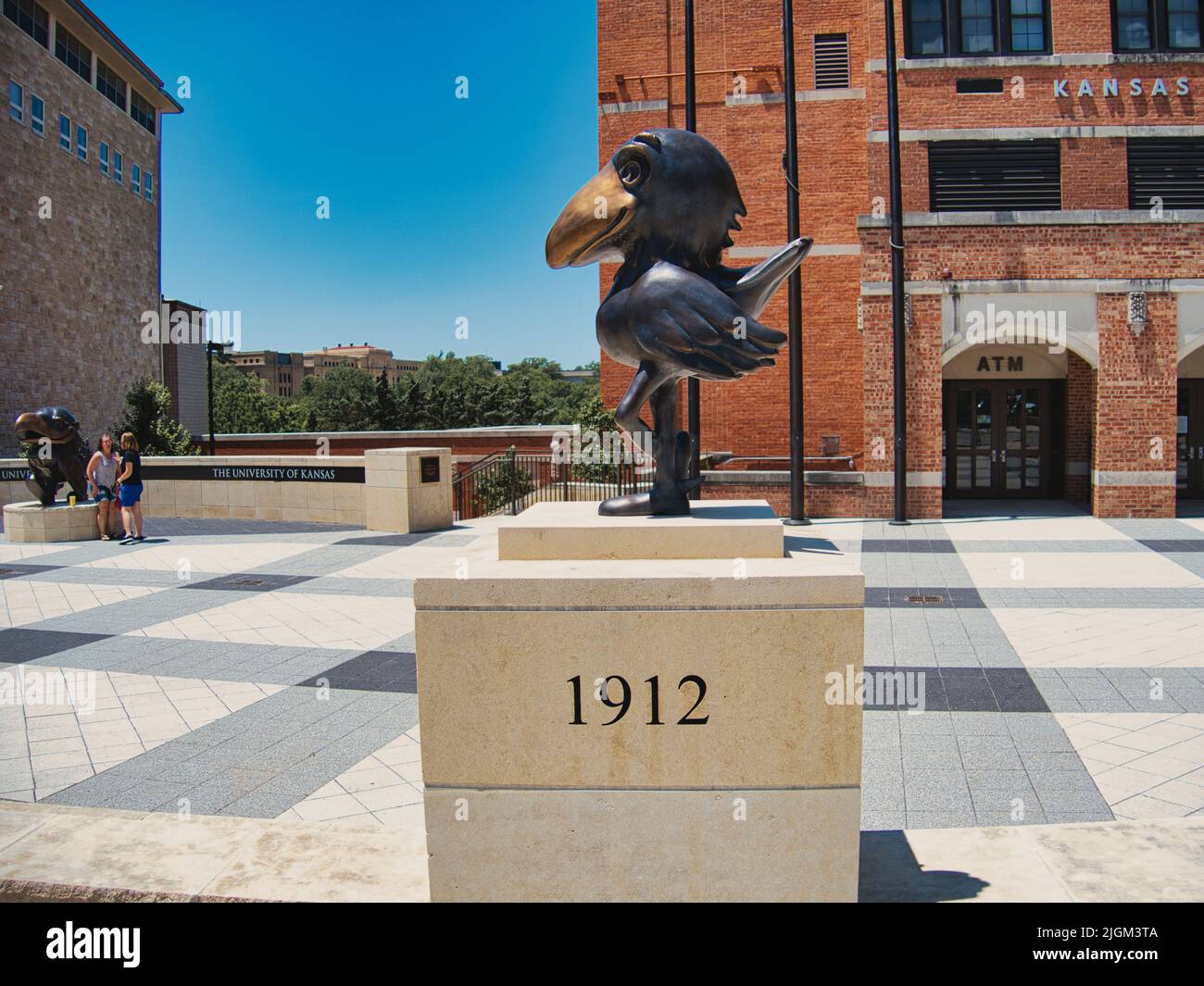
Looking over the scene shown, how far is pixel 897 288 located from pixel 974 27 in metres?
7.14

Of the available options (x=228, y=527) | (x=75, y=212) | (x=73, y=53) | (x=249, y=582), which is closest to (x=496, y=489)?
(x=228, y=527)

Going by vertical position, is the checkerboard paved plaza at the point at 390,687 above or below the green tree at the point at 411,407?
below

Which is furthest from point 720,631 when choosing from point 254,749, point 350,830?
point 254,749

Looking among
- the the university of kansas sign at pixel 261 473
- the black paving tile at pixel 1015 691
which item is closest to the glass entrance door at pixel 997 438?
the the university of kansas sign at pixel 261 473

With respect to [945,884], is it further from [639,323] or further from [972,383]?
[972,383]

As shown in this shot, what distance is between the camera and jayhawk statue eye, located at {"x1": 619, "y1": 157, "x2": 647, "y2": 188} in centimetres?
456

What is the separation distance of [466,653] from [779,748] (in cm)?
115

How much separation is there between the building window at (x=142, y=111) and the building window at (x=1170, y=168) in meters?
48.5

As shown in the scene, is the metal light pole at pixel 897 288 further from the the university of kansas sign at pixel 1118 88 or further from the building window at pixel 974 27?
the the university of kansas sign at pixel 1118 88

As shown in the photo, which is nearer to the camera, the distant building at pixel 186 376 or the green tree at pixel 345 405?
the distant building at pixel 186 376

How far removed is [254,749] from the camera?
19.9 ft

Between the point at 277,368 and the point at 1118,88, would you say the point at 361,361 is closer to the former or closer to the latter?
the point at 277,368

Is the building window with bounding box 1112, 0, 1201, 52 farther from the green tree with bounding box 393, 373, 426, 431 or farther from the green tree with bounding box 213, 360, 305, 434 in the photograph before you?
the green tree with bounding box 213, 360, 305, 434

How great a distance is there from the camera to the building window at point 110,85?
44938 millimetres
